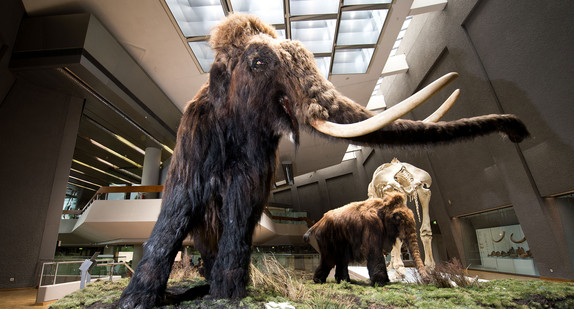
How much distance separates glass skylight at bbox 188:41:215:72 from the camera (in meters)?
7.50

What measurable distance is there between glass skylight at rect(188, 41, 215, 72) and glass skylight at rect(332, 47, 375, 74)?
3.62m

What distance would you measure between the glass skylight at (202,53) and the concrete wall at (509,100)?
216 inches

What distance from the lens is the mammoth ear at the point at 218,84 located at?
1760 mm

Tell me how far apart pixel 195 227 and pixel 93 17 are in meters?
Result: 6.91

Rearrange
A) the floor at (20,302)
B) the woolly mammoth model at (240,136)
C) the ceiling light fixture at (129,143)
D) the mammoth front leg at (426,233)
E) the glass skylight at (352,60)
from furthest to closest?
the ceiling light fixture at (129,143) → the glass skylight at (352,60) → the mammoth front leg at (426,233) → the floor at (20,302) → the woolly mammoth model at (240,136)

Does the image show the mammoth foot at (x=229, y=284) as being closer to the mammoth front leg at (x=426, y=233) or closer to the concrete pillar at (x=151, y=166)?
the mammoth front leg at (x=426, y=233)

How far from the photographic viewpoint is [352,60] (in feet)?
28.9

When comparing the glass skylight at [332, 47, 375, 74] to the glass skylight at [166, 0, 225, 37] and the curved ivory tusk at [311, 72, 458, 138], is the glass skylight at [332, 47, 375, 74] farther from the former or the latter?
the curved ivory tusk at [311, 72, 458, 138]

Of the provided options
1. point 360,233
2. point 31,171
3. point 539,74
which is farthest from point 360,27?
A: point 31,171

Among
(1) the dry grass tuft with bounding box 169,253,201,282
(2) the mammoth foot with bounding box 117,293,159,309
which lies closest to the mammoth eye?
(2) the mammoth foot with bounding box 117,293,159,309

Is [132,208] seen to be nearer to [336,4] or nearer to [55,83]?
[55,83]

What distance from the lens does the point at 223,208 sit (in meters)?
1.67

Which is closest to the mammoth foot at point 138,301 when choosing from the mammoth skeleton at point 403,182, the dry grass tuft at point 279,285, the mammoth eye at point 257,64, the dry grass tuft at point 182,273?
the dry grass tuft at point 279,285

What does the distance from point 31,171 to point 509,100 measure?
10570mm
